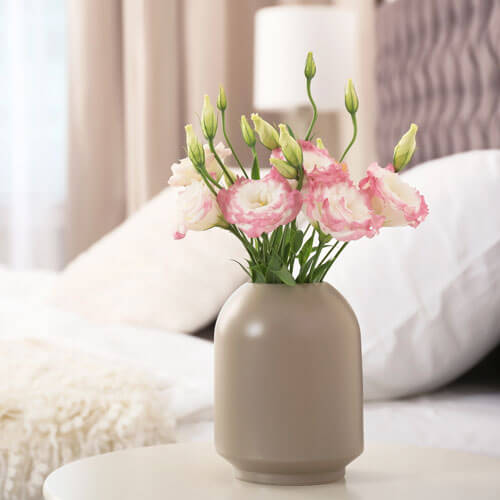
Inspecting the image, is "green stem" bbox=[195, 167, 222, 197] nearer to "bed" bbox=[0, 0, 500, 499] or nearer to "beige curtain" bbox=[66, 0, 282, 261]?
"bed" bbox=[0, 0, 500, 499]

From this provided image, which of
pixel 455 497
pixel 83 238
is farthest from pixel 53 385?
pixel 83 238

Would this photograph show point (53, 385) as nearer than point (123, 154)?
Yes

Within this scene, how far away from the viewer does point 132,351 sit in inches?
55.1

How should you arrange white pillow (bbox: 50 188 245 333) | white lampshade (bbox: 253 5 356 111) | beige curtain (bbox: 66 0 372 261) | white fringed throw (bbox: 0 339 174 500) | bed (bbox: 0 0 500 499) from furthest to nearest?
beige curtain (bbox: 66 0 372 261) → white lampshade (bbox: 253 5 356 111) → white pillow (bbox: 50 188 245 333) → bed (bbox: 0 0 500 499) → white fringed throw (bbox: 0 339 174 500)

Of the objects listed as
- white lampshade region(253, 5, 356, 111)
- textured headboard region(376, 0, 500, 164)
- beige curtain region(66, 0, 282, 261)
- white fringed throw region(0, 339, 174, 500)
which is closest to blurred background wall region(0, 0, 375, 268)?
beige curtain region(66, 0, 282, 261)

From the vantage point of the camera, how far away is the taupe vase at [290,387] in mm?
720

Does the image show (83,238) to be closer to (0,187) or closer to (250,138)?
(0,187)

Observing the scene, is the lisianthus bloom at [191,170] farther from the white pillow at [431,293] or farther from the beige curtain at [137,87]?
the beige curtain at [137,87]

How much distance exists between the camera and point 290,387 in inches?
28.3

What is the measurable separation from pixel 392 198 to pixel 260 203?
4.1 inches

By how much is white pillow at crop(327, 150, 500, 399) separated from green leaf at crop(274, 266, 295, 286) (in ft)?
1.32

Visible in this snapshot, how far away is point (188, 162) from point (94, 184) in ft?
9.27

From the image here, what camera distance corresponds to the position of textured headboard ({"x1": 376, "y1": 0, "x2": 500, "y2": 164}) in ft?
5.85

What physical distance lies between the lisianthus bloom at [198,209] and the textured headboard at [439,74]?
3.79ft
